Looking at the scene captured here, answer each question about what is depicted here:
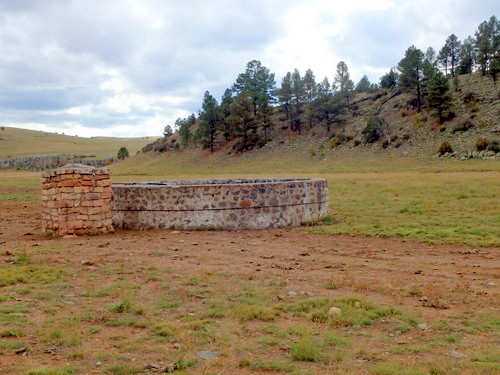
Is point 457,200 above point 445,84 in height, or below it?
below

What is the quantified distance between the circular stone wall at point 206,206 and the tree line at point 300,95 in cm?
5094

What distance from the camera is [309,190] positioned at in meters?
15.1

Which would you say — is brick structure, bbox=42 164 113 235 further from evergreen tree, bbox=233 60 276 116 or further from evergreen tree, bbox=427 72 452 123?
evergreen tree, bbox=233 60 276 116

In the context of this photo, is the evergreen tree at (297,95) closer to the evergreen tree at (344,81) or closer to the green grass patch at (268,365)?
the evergreen tree at (344,81)

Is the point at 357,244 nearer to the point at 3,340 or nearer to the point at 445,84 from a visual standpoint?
the point at 3,340

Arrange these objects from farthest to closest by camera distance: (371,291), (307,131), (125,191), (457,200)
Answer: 1. (307,131)
2. (457,200)
3. (125,191)
4. (371,291)

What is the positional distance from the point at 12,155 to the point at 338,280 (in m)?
116

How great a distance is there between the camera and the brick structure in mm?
13086

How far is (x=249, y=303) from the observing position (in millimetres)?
6715

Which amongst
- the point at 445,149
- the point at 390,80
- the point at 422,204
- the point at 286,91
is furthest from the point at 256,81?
the point at 422,204

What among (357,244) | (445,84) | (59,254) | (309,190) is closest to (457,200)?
(309,190)

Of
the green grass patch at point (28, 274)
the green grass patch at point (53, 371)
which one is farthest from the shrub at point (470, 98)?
the green grass patch at point (53, 371)

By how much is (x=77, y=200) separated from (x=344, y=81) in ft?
207

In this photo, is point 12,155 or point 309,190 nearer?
point 309,190
